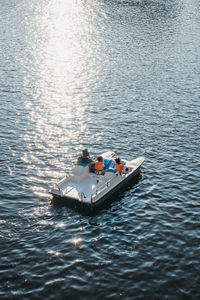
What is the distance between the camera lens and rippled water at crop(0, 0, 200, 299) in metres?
21.9

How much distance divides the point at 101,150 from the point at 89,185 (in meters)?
8.73

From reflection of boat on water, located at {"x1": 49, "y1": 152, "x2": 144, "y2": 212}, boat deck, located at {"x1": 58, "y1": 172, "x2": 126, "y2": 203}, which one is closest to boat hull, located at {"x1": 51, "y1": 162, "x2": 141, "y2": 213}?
reflection of boat on water, located at {"x1": 49, "y1": 152, "x2": 144, "y2": 212}

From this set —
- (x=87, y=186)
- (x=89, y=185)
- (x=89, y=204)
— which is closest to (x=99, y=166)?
(x=89, y=185)

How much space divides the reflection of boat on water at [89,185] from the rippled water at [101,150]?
87 cm

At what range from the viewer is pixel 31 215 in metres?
26.6

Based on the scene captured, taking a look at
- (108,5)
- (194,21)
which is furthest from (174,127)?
(108,5)

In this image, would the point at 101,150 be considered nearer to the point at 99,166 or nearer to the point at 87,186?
the point at 99,166

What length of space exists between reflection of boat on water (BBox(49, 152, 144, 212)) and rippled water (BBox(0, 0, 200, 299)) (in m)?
0.87

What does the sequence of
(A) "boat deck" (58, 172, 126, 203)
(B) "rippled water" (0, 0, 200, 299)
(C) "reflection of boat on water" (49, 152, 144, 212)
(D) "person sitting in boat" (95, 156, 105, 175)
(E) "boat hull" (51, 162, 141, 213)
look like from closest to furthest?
1. (B) "rippled water" (0, 0, 200, 299)
2. (E) "boat hull" (51, 162, 141, 213)
3. (C) "reflection of boat on water" (49, 152, 144, 212)
4. (A) "boat deck" (58, 172, 126, 203)
5. (D) "person sitting in boat" (95, 156, 105, 175)

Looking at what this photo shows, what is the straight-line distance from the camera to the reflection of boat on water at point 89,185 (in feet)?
90.1

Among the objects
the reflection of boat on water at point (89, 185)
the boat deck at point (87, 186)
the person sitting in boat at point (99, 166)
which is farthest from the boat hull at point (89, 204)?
the person sitting in boat at point (99, 166)

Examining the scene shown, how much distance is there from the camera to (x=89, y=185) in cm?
2958

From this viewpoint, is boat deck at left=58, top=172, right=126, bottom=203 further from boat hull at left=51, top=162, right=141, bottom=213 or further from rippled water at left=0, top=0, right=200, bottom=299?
rippled water at left=0, top=0, right=200, bottom=299

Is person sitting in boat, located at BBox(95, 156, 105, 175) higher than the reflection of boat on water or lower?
higher
